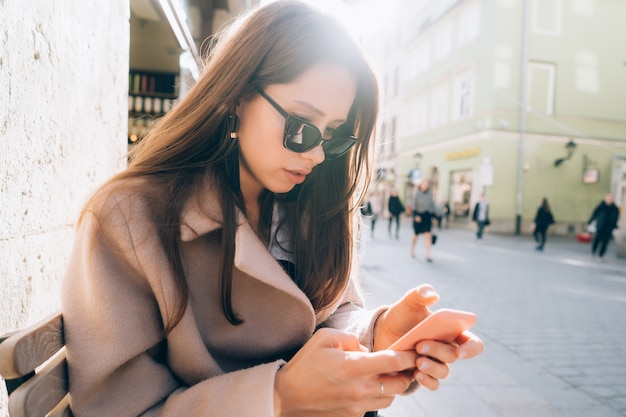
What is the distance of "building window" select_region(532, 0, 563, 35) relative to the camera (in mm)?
18406

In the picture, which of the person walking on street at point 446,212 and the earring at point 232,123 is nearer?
the earring at point 232,123

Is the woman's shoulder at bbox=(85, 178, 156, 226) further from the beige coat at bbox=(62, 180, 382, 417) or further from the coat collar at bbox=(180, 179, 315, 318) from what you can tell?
the coat collar at bbox=(180, 179, 315, 318)

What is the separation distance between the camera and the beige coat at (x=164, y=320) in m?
1.01

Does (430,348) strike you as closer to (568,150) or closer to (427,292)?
(427,292)

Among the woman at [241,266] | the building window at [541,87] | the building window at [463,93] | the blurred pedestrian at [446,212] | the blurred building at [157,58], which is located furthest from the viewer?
the blurred pedestrian at [446,212]

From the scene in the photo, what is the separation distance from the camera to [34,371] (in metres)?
0.95

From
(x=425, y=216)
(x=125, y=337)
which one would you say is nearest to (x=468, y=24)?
(x=425, y=216)

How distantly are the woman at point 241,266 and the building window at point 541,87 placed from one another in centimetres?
1969

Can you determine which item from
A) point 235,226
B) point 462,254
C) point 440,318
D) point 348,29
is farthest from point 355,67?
point 462,254

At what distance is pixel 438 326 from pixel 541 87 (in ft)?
68.1

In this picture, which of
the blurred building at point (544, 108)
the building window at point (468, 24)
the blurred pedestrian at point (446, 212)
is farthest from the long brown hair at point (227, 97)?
the building window at point (468, 24)

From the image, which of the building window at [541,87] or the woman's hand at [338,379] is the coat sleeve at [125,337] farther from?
the building window at [541,87]

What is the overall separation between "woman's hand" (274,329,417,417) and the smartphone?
1.4 inches

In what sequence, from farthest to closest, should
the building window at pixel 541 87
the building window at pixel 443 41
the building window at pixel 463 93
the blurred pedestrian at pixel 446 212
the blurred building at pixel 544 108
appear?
1. the building window at pixel 443 41
2. the blurred pedestrian at pixel 446 212
3. the building window at pixel 463 93
4. the building window at pixel 541 87
5. the blurred building at pixel 544 108
